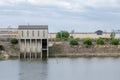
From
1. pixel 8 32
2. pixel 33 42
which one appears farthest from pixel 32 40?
pixel 8 32

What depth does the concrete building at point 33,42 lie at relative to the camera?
349 feet

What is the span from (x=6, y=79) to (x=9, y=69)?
15267 mm

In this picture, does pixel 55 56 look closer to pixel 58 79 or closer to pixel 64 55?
pixel 64 55

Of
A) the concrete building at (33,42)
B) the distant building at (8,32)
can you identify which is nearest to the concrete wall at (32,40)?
the concrete building at (33,42)

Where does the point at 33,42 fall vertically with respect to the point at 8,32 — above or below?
below

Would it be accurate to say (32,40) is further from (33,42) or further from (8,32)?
(8,32)

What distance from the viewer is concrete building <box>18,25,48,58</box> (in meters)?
106

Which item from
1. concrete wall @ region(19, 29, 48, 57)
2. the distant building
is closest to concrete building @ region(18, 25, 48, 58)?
concrete wall @ region(19, 29, 48, 57)

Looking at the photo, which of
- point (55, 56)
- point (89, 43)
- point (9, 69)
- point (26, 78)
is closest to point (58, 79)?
point (26, 78)

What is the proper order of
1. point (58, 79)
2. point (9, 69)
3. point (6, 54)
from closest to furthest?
point (58, 79) < point (9, 69) < point (6, 54)

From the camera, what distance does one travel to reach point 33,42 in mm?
107688

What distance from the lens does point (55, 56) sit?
351ft

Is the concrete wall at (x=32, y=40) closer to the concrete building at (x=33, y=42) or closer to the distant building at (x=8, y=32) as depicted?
the concrete building at (x=33, y=42)

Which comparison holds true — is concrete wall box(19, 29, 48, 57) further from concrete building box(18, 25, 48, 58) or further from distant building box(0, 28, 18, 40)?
distant building box(0, 28, 18, 40)
